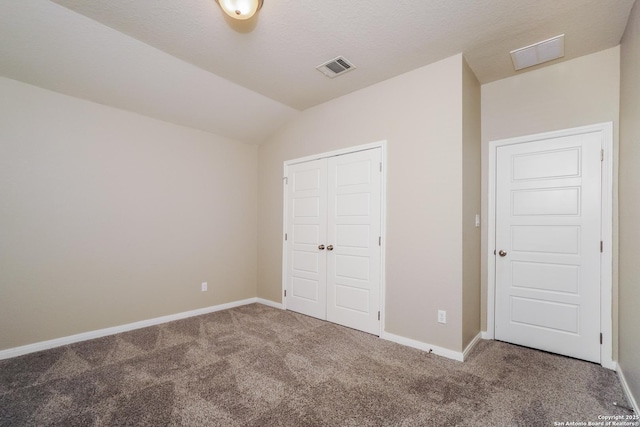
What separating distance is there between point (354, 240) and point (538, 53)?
8.56ft

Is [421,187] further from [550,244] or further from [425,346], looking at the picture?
[425,346]

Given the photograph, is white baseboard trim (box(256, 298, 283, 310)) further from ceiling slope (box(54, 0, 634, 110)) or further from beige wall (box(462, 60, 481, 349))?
ceiling slope (box(54, 0, 634, 110))

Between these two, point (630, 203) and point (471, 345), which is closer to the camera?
point (630, 203)

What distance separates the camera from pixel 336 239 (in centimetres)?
366

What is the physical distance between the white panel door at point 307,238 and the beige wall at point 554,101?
1950 millimetres

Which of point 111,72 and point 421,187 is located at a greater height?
point 111,72

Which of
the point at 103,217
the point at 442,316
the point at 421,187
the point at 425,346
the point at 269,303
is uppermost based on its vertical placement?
the point at 421,187

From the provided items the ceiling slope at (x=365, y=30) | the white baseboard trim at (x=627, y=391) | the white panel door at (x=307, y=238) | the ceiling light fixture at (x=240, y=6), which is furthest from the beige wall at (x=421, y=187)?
the ceiling light fixture at (x=240, y=6)

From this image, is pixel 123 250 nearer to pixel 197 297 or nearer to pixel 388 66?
pixel 197 297

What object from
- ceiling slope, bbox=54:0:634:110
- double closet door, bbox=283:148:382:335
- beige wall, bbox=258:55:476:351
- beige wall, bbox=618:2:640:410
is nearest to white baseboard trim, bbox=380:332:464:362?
beige wall, bbox=258:55:476:351

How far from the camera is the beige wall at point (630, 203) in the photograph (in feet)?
6.37

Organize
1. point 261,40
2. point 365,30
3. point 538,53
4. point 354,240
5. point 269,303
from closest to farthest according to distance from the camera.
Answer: point 365,30
point 261,40
point 538,53
point 354,240
point 269,303

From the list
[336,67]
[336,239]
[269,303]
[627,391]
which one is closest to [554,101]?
[336,67]

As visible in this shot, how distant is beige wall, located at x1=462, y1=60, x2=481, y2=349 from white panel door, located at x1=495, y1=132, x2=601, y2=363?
26cm
